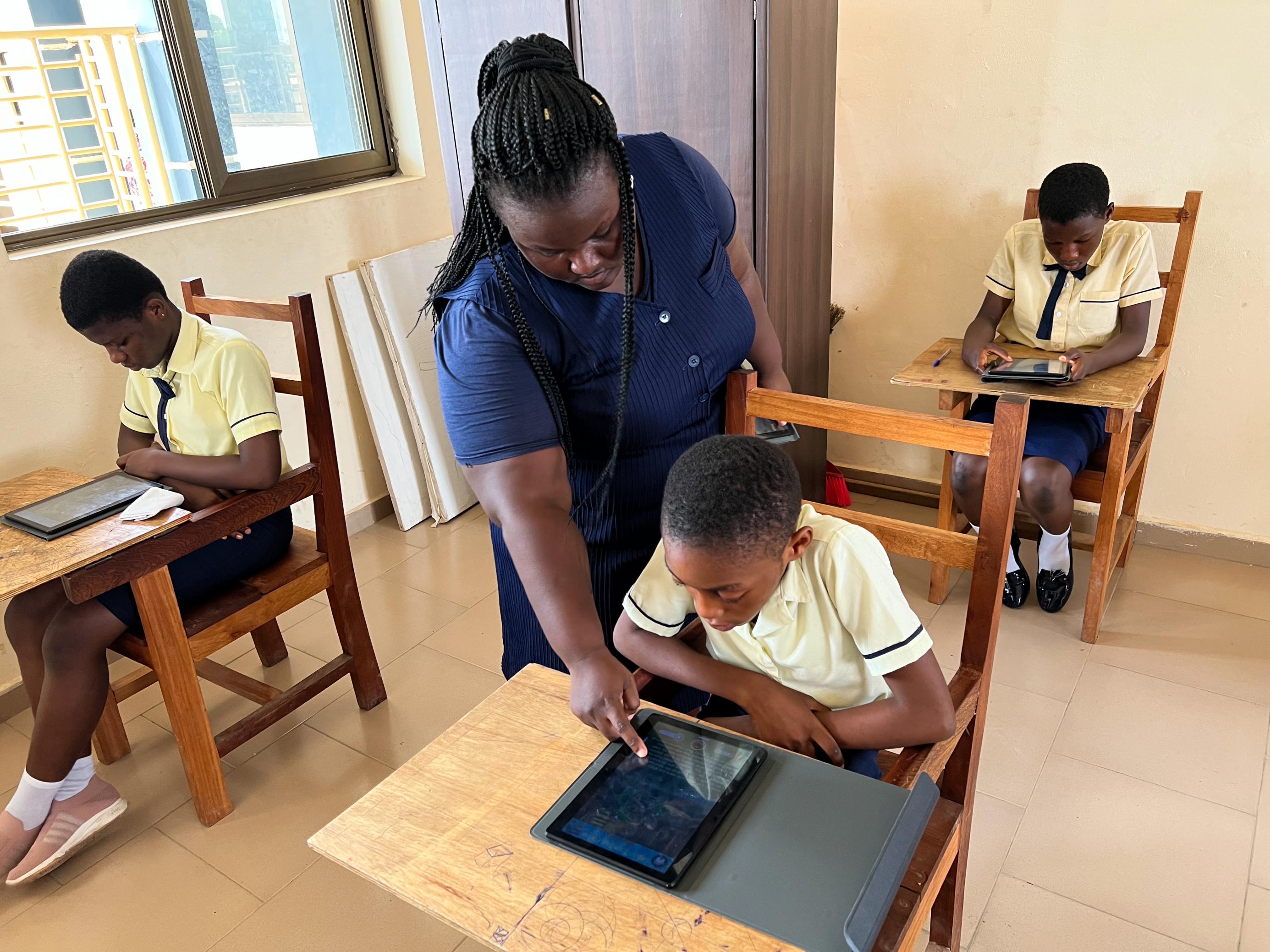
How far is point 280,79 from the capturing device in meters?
2.94

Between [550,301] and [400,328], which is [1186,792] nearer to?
[550,301]

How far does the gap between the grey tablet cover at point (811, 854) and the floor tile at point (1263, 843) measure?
129 cm

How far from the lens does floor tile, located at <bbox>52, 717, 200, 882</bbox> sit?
192 centimetres

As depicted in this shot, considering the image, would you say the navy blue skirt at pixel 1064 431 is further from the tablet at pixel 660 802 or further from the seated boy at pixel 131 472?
the seated boy at pixel 131 472

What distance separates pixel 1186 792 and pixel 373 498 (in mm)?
2630

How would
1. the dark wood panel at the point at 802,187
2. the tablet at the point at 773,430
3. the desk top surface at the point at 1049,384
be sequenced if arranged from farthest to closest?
the desk top surface at the point at 1049,384, the dark wood panel at the point at 802,187, the tablet at the point at 773,430

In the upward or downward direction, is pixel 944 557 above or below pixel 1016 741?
above

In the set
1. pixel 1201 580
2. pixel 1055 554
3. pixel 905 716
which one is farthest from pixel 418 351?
pixel 1201 580

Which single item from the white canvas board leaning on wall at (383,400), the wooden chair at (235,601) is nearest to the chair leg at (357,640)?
the wooden chair at (235,601)

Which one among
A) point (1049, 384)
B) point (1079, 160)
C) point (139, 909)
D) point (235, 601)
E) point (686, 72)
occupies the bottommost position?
point (139, 909)

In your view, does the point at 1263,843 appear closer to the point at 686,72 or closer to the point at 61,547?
the point at 686,72

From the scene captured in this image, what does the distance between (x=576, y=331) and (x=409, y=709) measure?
1.52 meters

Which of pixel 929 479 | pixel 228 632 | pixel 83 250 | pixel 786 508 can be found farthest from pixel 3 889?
pixel 929 479

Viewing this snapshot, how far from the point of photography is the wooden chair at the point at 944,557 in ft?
3.69
